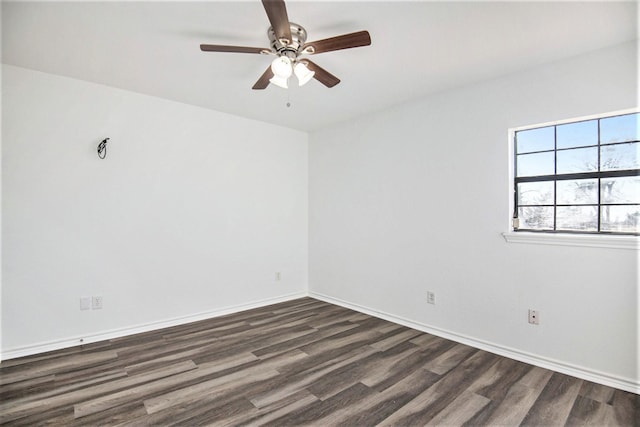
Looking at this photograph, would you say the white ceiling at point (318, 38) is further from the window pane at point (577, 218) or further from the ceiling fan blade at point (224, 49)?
the window pane at point (577, 218)

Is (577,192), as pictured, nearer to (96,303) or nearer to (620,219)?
(620,219)

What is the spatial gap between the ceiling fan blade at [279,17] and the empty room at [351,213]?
0.02 m

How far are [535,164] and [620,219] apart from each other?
28.5 inches

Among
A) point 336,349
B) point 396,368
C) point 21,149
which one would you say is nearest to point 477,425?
point 396,368

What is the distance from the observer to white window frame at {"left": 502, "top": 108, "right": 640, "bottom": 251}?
2.25 m

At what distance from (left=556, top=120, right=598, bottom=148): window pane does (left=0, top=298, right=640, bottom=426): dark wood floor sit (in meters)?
1.85

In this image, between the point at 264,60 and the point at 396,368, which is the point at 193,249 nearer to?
the point at 264,60

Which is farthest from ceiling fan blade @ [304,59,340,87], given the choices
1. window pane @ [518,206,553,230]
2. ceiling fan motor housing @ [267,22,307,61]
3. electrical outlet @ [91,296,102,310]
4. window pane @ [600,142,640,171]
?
electrical outlet @ [91,296,102,310]

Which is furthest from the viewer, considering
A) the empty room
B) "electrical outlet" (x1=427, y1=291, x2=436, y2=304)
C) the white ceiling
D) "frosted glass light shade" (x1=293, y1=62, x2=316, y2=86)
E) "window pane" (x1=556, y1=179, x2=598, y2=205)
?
"electrical outlet" (x1=427, y1=291, x2=436, y2=304)

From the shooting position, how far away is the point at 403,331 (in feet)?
11.0

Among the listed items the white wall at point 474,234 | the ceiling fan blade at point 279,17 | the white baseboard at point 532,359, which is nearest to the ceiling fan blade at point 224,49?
the ceiling fan blade at point 279,17

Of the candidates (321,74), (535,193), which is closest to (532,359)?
(535,193)

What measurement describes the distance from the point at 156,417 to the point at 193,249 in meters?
2.01

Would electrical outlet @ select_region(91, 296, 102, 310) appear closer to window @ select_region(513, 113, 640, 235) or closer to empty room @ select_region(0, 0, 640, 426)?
empty room @ select_region(0, 0, 640, 426)
